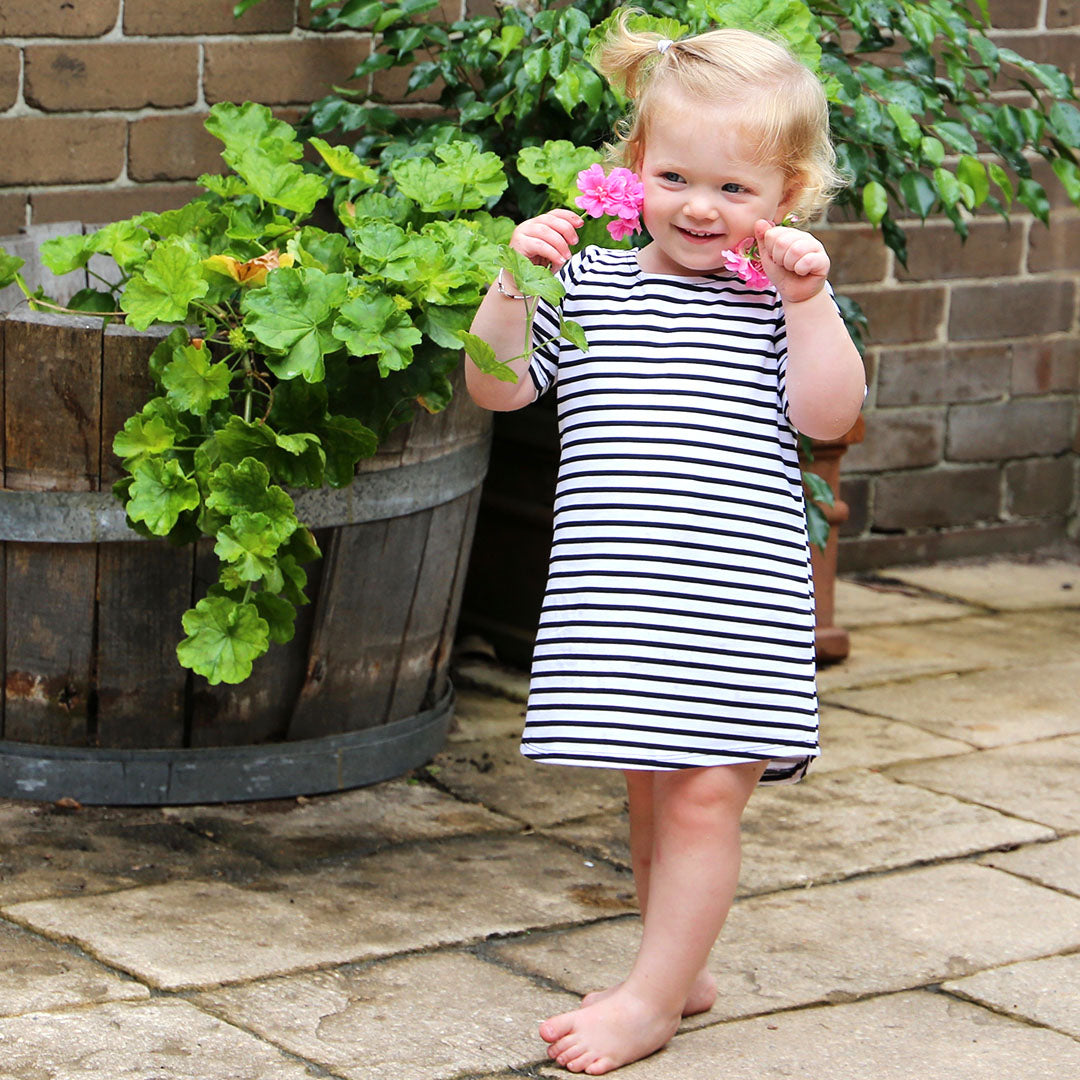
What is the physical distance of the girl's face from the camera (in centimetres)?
190

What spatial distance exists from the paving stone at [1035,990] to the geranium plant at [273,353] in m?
1.05

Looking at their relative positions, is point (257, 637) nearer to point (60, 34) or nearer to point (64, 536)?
point (64, 536)

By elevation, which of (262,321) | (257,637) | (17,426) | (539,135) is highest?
(539,135)

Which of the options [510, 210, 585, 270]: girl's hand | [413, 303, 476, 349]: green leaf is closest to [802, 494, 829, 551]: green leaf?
[413, 303, 476, 349]: green leaf

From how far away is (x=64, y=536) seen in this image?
8.50 feet

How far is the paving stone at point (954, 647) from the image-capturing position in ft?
12.5

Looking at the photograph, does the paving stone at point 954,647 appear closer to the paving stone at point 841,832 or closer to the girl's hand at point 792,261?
the paving stone at point 841,832

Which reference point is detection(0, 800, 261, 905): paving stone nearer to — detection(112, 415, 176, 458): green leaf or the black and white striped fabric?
detection(112, 415, 176, 458): green leaf

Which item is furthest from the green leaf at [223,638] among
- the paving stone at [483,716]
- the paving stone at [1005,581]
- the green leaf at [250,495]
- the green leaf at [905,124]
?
the paving stone at [1005,581]

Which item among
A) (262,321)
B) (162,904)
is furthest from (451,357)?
(162,904)

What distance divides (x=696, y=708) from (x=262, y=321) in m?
0.80

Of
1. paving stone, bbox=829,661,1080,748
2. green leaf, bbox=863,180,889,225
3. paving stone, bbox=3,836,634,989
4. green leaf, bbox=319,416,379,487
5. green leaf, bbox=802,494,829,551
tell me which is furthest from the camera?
paving stone, bbox=829,661,1080,748

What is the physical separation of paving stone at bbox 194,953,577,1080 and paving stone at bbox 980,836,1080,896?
87 cm

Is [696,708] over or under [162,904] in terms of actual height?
over
